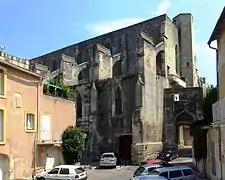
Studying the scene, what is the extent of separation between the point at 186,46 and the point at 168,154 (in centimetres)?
2177

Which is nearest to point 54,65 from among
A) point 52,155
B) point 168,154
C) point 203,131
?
point 168,154

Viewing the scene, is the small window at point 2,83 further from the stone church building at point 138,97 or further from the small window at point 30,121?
the stone church building at point 138,97

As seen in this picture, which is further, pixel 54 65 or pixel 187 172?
pixel 54 65

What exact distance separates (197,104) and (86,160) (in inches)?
583

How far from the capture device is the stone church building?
42.7m

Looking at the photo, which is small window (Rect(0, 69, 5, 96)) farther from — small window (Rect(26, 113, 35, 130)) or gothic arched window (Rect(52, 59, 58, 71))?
gothic arched window (Rect(52, 59, 58, 71))

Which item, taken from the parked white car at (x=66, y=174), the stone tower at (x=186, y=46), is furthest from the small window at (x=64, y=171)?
the stone tower at (x=186, y=46)

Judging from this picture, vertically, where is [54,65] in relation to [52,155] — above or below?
above

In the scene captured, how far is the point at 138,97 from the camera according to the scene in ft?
139

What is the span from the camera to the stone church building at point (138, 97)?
140ft

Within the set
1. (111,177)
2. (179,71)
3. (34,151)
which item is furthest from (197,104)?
(34,151)

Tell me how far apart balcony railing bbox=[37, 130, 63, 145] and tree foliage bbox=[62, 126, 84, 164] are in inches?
20.9

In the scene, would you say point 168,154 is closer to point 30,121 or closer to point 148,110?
point 148,110

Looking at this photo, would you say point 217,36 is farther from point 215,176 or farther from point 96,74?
point 96,74
